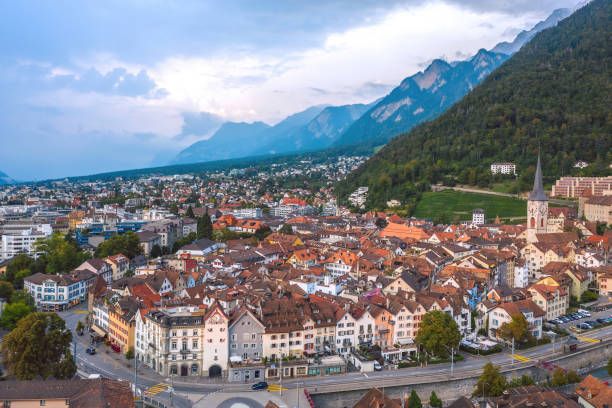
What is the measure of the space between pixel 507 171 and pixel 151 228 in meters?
95.0

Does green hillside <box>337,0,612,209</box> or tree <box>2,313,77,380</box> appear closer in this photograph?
tree <box>2,313,77,380</box>

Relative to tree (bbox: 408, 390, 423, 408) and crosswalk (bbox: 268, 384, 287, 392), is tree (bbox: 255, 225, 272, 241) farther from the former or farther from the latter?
tree (bbox: 408, 390, 423, 408)

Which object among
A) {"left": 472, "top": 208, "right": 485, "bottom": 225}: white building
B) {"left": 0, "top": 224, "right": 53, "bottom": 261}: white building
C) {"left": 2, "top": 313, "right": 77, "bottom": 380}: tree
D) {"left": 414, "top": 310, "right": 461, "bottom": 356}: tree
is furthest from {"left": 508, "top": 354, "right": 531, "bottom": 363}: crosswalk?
{"left": 0, "top": 224, "right": 53, "bottom": 261}: white building

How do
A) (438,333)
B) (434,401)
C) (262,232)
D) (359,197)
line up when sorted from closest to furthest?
(434,401), (438,333), (262,232), (359,197)

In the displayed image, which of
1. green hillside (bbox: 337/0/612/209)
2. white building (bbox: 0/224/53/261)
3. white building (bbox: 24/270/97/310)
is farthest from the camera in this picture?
green hillside (bbox: 337/0/612/209)

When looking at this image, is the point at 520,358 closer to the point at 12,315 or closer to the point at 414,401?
the point at 414,401

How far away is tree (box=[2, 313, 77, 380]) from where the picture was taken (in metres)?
42.8

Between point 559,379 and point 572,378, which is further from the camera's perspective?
point 572,378

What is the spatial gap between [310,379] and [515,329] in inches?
848

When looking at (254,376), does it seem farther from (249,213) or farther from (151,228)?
(249,213)

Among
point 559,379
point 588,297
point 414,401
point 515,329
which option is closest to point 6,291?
point 414,401

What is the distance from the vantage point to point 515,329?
51.9 meters

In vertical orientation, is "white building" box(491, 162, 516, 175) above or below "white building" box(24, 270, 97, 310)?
above

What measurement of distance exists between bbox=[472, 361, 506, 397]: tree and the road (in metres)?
3.25
